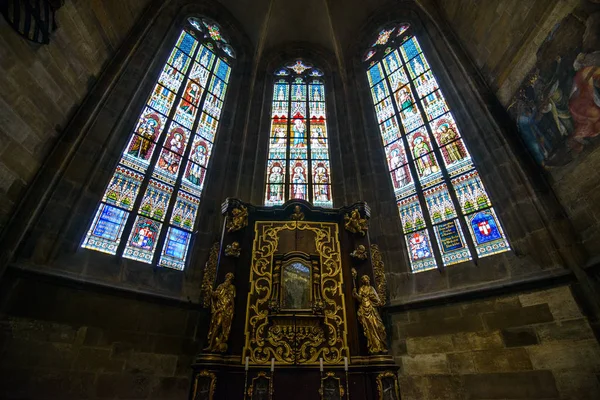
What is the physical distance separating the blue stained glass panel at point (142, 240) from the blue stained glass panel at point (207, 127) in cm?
303

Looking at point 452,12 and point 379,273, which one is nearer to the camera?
point 379,273

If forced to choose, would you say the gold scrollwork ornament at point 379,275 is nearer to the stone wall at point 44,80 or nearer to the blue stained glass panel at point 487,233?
the blue stained glass panel at point 487,233

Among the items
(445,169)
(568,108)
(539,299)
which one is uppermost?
(445,169)

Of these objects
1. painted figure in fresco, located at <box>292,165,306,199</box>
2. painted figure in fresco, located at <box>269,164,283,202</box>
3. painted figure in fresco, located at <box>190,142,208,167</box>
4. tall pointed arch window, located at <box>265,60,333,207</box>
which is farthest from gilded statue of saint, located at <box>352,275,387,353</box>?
painted figure in fresco, located at <box>190,142,208,167</box>

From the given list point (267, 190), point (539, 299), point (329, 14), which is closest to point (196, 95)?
point (267, 190)

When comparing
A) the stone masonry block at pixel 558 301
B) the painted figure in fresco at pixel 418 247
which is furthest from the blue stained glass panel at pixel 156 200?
the stone masonry block at pixel 558 301

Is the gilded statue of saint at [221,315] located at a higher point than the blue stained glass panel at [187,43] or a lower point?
lower

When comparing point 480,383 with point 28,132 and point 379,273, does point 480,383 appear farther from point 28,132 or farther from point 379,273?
point 28,132

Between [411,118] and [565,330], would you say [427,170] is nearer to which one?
[411,118]

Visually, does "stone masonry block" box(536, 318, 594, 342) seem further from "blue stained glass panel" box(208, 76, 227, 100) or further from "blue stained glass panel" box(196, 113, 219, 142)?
"blue stained glass panel" box(208, 76, 227, 100)

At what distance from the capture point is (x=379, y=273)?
600 cm

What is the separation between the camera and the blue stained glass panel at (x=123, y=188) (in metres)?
5.99

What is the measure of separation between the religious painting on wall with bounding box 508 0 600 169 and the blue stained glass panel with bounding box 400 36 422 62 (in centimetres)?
429

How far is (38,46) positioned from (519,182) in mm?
8860
